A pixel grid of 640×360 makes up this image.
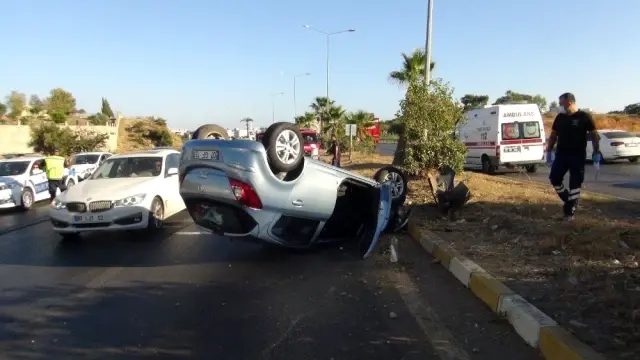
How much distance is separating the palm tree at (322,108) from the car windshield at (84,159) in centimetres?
2738

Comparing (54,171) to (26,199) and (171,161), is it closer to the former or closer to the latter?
(26,199)

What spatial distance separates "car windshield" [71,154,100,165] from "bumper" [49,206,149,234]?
13.9m

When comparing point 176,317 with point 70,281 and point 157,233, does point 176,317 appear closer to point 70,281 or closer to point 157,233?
point 70,281

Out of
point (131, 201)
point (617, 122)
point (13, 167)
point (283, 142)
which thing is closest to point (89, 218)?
point (131, 201)

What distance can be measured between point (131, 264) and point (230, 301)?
7.90 feet

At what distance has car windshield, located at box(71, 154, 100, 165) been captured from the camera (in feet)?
70.3

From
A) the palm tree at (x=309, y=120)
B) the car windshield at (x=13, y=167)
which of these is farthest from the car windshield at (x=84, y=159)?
the palm tree at (x=309, y=120)

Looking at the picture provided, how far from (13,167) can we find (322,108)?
38955mm

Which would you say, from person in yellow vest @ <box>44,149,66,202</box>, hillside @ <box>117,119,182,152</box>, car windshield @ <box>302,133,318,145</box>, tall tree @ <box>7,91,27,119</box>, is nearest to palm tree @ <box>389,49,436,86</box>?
car windshield @ <box>302,133,318,145</box>

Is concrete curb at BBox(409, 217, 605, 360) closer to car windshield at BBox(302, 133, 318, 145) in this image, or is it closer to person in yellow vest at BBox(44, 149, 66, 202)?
person in yellow vest at BBox(44, 149, 66, 202)

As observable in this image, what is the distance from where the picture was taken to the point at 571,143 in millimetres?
7223

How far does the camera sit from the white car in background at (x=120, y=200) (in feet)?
27.6

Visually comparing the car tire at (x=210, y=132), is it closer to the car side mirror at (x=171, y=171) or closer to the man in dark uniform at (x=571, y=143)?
the car side mirror at (x=171, y=171)

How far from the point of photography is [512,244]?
6641 millimetres
